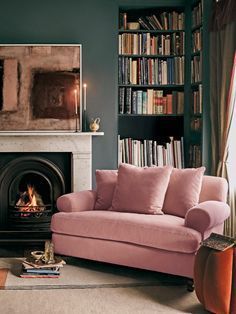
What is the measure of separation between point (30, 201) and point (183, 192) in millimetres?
2089

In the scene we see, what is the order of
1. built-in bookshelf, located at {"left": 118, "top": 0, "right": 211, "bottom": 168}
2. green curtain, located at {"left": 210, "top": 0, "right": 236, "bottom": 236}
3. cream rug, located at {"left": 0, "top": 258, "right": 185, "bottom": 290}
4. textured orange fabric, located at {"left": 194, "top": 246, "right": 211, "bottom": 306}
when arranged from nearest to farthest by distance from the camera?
1. textured orange fabric, located at {"left": 194, "top": 246, "right": 211, "bottom": 306}
2. cream rug, located at {"left": 0, "top": 258, "right": 185, "bottom": 290}
3. green curtain, located at {"left": 210, "top": 0, "right": 236, "bottom": 236}
4. built-in bookshelf, located at {"left": 118, "top": 0, "right": 211, "bottom": 168}

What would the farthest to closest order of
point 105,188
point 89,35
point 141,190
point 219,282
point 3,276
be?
point 89,35
point 105,188
point 141,190
point 3,276
point 219,282

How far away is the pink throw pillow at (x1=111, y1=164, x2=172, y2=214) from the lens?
5188 mm

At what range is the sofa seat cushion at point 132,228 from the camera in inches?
176

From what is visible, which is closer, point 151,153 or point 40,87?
point 40,87

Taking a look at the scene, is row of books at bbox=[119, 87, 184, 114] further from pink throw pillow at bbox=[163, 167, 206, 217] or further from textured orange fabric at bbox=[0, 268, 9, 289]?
textured orange fabric at bbox=[0, 268, 9, 289]

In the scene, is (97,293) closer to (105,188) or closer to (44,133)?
(105,188)

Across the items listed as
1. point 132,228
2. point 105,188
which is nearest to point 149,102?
point 105,188

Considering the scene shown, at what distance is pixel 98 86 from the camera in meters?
6.50

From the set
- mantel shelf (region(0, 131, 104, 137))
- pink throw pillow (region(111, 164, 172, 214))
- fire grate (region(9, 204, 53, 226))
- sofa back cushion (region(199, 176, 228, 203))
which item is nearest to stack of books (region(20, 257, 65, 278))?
pink throw pillow (region(111, 164, 172, 214))

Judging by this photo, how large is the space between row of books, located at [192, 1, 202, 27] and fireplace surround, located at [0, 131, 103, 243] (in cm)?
168

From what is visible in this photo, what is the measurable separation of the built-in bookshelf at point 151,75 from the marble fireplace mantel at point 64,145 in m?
0.54

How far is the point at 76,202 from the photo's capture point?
5.35m

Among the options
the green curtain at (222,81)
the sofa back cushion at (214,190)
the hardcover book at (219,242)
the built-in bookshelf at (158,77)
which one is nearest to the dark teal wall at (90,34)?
the built-in bookshelf at (158,77)
